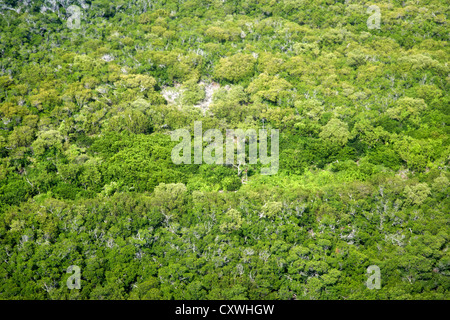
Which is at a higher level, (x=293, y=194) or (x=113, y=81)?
(x=113, y=81)

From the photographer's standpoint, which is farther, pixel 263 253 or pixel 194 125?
pixel 194 125

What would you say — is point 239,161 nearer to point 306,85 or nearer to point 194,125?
point 194,125

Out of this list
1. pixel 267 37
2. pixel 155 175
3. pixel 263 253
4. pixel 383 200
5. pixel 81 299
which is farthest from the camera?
pixel 267 37

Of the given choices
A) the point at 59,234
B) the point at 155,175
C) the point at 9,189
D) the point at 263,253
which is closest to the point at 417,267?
the point at 263,253

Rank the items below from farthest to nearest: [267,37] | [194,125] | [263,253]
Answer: [267,37]
[194,125]
[263,253]

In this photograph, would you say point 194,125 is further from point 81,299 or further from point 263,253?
point 81,299

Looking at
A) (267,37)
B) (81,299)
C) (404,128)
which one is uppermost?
(267,37)
